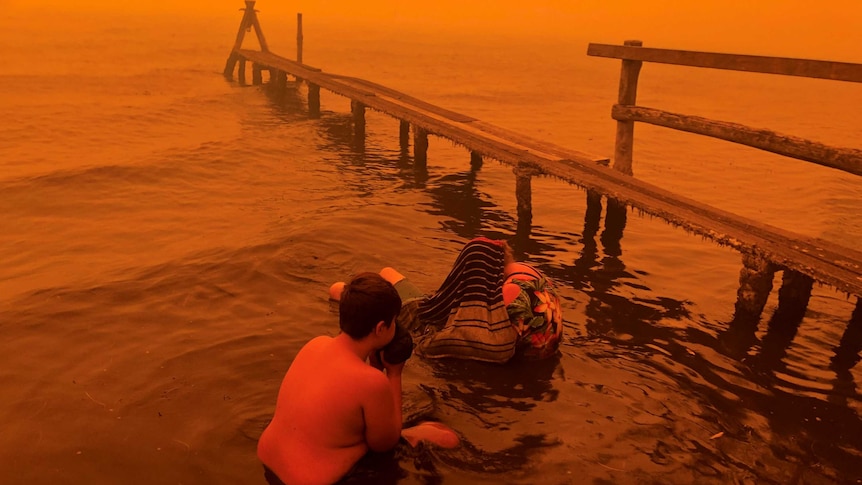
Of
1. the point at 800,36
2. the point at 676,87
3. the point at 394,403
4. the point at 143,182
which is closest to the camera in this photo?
the point at 394,403

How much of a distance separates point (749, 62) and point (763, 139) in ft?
2.98

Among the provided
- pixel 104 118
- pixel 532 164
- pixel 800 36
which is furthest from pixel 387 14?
pixel 532 164

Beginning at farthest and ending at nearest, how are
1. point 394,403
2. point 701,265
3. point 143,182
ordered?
1. point 143,182
2. point 701,265
3. point 394,403

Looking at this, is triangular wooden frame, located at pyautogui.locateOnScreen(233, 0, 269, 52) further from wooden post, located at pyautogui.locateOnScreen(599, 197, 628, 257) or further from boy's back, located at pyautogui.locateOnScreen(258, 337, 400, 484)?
boy's back, located at pyautogui.locateOnScreen(258, 337, 400, 484)

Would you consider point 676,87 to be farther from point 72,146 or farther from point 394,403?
point 394,403

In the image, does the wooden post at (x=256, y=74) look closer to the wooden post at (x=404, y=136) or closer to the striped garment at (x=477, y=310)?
the wooden post at (x=404, y=136)

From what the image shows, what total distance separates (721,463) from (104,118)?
17768 millimetres

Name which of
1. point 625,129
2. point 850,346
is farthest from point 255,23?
point 850,346

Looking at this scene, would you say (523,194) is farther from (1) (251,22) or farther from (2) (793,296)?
(1) (251,22)

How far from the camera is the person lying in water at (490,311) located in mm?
5109

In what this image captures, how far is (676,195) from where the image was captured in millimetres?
7953

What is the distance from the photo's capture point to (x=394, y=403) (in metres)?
3.61

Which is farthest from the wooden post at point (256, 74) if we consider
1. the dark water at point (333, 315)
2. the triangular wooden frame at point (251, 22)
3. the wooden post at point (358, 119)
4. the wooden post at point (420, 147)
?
the wooden post at point (420, 147)

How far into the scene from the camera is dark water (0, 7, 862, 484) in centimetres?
437
